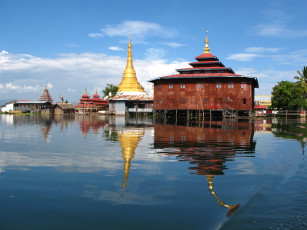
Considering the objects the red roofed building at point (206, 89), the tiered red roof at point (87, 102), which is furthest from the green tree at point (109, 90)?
the red roofed building at point (206, 89)

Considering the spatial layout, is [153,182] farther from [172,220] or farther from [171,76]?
[171,76]

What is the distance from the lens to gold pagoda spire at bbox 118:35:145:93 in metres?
75.9

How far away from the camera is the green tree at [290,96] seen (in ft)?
175

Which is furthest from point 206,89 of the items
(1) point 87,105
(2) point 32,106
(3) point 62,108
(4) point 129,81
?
(2) point 32,106

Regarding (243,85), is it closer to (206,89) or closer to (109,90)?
(206,89)

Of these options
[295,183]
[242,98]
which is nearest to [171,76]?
[242,98]

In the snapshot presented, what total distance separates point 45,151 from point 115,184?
21.1 ft

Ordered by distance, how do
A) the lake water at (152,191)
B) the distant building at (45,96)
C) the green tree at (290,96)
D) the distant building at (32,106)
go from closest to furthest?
1. the lake water at (152,191)
2. the green tree at (290,96)
3. the distant building at (32,106)
4. the distant building at (45,96)

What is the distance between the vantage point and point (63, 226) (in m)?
4.95

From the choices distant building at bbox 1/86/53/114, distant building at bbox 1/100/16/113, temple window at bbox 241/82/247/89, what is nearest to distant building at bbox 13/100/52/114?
distant building at bbox 1/86/53/114

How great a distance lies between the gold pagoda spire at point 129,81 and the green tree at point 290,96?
3287cm

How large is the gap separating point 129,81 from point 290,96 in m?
38.2

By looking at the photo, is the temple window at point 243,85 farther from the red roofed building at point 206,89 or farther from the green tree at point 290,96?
the green tree at point 290,96

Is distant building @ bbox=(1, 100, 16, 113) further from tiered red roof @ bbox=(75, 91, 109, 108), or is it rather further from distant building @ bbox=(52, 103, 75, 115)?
tiered red roof @ bbox=(75, 91, 109, 108)
